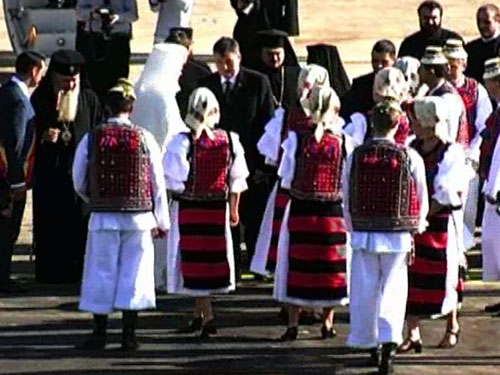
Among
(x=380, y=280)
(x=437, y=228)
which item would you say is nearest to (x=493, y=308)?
(x=437, y=228)

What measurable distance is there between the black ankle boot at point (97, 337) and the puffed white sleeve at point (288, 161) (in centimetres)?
153

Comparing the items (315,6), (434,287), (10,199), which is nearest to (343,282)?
(434,287)

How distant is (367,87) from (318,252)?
7.41 feet

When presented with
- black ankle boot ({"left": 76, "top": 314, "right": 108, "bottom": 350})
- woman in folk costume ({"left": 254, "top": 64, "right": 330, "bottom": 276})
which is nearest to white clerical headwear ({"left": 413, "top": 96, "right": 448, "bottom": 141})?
woman in folk costume ({"left": 254, "top": 64, "right": 330, "bottom": 276})

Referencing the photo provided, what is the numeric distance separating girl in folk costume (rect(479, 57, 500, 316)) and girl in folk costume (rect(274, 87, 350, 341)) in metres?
1.22

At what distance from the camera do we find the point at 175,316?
1576cm

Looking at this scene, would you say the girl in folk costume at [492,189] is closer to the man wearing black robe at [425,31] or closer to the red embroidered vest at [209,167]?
the red embroidered vest at [209,167]

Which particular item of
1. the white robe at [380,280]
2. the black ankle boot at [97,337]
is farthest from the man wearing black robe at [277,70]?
the white robe at [380,280]

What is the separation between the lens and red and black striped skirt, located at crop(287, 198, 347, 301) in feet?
48.4

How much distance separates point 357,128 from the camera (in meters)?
15.6

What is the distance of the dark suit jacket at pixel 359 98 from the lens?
16.5 m

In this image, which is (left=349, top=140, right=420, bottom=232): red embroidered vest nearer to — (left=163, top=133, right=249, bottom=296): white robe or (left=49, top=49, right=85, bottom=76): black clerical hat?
(left=163, top=133, right=249, bottom=296): white robe

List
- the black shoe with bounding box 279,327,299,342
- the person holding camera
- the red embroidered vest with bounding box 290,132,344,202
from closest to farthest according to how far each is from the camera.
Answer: the red embroidered vest with bounding box 290,132,344,202 < the black shoe with bounding box 279,327,299,342 < the person holding camera

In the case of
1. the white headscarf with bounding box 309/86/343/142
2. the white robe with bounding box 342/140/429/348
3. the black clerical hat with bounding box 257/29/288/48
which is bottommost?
the white robe with bounding box 342/140/429/348
